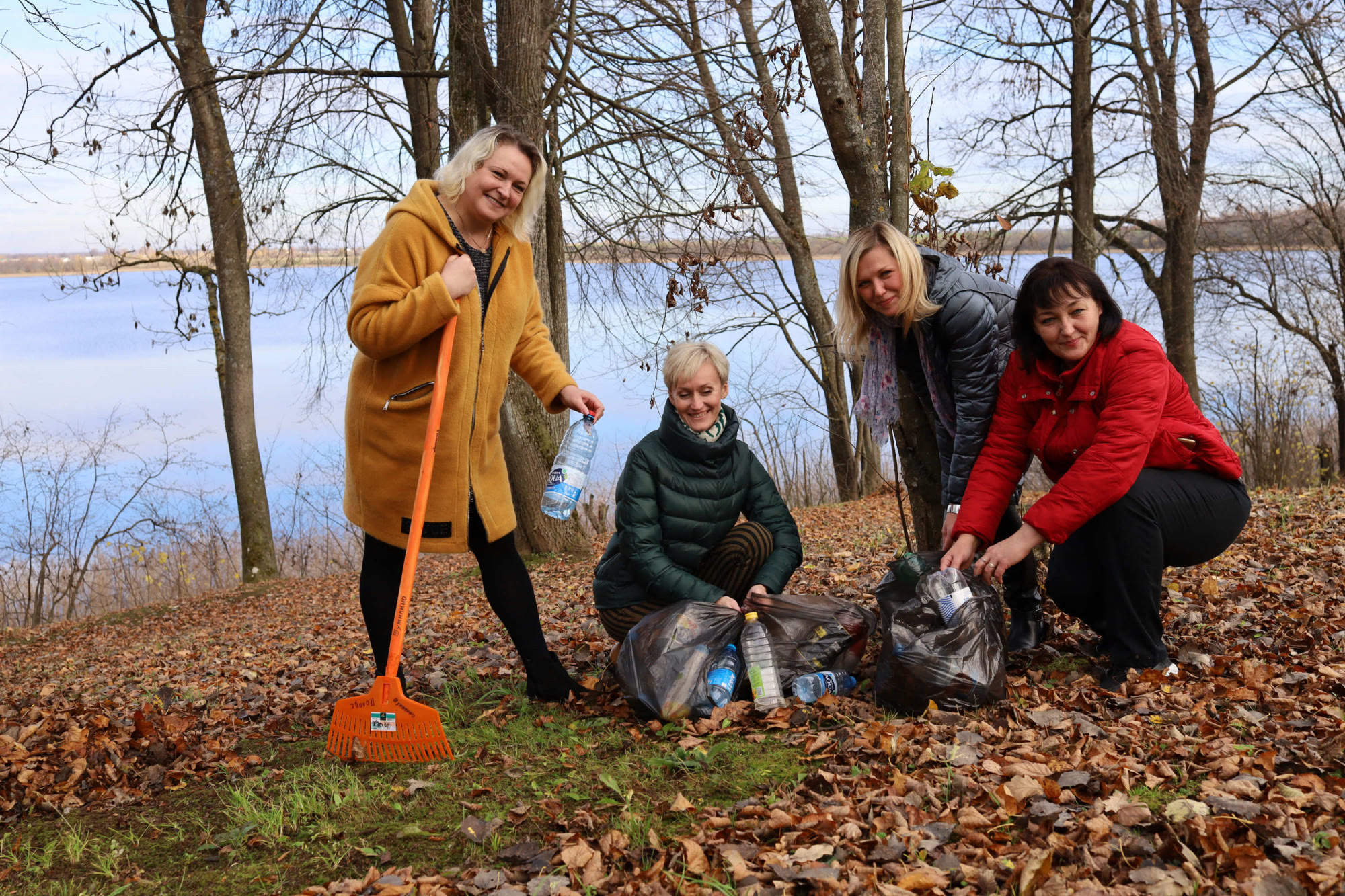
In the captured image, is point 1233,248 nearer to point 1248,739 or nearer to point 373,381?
point 1248,739

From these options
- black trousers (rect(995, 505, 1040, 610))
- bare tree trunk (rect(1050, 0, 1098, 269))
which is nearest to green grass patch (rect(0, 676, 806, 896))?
black trousers (rect(995, 505, 1040, 610))

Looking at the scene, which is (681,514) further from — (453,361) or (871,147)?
(871,147)

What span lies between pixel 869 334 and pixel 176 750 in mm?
2971

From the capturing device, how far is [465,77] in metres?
7.48

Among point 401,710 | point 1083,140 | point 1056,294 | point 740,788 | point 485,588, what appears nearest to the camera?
point 740,788

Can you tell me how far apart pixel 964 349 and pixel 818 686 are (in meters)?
1.33

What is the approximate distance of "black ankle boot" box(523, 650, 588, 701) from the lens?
3.53 meters

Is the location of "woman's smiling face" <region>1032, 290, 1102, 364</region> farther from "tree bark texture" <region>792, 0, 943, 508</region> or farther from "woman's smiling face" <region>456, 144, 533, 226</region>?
"woman's smiling face" <region>456, 144, 533, 226</region>

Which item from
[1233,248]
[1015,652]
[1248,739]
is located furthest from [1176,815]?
[1233,248]

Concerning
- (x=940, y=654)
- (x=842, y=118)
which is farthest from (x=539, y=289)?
(x=940, y=654)

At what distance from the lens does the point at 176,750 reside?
332 centimetres

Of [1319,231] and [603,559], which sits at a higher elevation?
[1319,231]

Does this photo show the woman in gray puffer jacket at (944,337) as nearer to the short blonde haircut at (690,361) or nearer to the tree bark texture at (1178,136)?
the short blonde haircut at (690,361)

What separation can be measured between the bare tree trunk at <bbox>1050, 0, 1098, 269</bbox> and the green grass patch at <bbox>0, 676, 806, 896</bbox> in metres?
10.5
